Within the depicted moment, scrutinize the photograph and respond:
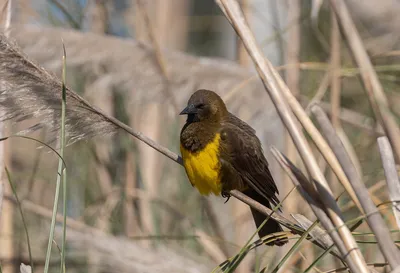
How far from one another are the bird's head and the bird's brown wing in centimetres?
5

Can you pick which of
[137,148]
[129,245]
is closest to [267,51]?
[137,148]

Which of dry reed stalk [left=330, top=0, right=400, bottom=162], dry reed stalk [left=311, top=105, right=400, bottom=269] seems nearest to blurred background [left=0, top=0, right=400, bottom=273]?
dry reed stalk [left=330, top=0, right=400, bottom=162]

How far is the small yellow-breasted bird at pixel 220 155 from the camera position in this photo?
6.24ft

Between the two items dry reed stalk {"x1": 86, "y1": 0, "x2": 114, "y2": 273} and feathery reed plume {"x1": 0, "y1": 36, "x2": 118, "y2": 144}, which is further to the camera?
dry reed stalk {"x1": 86, "y1": 0, "x2": 114, "y2": 273}

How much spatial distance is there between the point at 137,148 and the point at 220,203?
44 cm

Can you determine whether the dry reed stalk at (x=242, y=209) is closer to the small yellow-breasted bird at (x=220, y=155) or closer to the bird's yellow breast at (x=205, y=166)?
the small yellow-breasted bird at (x=220, y=155)

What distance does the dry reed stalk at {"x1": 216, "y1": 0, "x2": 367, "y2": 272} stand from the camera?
103 cm

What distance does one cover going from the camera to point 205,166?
1894 millimetres

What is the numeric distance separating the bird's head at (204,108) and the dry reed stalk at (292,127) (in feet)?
2.86

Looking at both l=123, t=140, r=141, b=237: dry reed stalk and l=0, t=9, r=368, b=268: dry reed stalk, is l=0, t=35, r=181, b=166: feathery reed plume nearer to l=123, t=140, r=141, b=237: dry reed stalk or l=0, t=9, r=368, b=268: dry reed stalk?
l=0, t=9, r=368, b=268: dry reed stalk

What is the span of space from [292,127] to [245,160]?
3.12 feet

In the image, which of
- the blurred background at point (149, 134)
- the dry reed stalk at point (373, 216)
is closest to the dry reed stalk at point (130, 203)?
the blurred background at point (149, 134)

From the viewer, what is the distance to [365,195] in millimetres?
1016

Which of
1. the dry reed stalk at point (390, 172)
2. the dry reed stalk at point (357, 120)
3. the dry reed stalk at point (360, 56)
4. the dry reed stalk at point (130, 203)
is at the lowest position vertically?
the dry reed stalk at point (130, 203)
